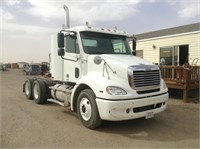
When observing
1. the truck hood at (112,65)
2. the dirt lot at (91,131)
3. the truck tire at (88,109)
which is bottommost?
the dirt lot at (91,131)

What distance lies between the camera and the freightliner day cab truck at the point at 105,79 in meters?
5.30

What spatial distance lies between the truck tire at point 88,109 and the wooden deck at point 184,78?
4.99 metres

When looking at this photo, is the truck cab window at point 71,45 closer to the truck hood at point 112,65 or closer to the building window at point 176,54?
the truck hood at point 112,65

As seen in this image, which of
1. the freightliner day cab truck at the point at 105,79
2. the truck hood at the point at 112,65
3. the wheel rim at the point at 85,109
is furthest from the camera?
the wheel rim at the point at 85,109

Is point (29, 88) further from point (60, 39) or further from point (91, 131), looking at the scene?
point (91, 131)

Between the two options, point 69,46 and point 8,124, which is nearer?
point 8,124

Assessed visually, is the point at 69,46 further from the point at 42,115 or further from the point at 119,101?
the point at 119,101

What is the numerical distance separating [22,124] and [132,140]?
9.72ft

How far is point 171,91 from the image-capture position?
11.0m

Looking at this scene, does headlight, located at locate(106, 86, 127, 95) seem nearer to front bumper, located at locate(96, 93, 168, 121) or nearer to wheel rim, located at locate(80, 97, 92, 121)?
front bumper, located at locate(96, 93, 168, 121)

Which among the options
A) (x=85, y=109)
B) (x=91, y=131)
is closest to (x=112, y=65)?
(x=85, y=109)

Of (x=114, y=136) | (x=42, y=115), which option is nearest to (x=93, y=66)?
(x=114, y=136)

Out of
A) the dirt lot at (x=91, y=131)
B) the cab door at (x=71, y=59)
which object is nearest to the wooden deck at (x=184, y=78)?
the dirt lot at (x=91, y=131)

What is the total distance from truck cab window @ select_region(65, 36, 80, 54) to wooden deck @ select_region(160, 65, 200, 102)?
477cm
